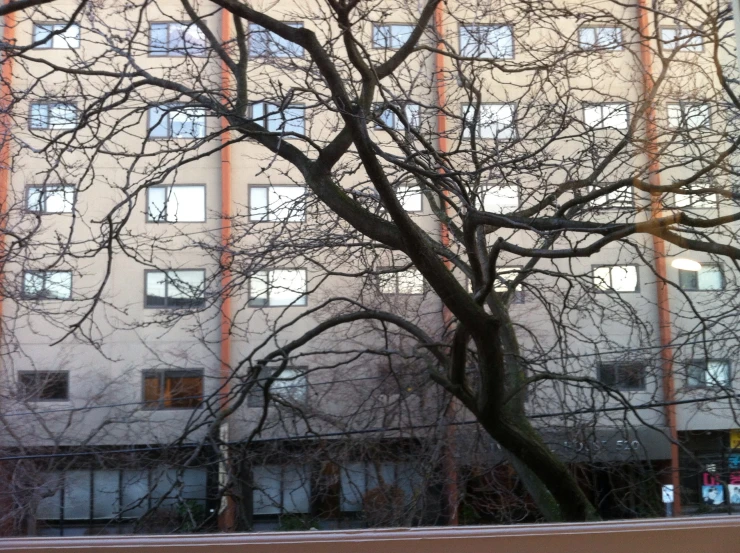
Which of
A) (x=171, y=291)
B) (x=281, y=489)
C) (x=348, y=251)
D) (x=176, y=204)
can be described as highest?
(x=176, y=204)

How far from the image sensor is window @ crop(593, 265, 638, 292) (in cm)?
481

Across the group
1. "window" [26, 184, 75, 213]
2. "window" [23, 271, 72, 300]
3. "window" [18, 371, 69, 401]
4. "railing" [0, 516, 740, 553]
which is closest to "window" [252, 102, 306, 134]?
"window" [26, 184, 75, 213]

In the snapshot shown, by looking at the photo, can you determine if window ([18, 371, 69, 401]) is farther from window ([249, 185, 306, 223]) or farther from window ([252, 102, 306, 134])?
window ([252, 102, 306, 134])

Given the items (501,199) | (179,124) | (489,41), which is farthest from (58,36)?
(501,199)

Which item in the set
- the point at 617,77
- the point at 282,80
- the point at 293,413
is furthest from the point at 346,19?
the point at 293,413

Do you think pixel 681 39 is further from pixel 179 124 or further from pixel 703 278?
pixel 179 124

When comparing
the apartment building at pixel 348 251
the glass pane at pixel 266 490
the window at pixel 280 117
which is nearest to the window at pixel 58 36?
the apartment building at pixel 348 251

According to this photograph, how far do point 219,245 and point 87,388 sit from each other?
1.29 m

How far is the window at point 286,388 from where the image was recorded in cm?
464

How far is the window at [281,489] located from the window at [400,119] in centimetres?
207

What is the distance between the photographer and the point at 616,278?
4.89 m

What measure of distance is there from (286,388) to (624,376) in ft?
6.96

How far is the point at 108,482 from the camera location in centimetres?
389

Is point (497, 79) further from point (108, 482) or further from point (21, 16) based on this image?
point (108, 482)
